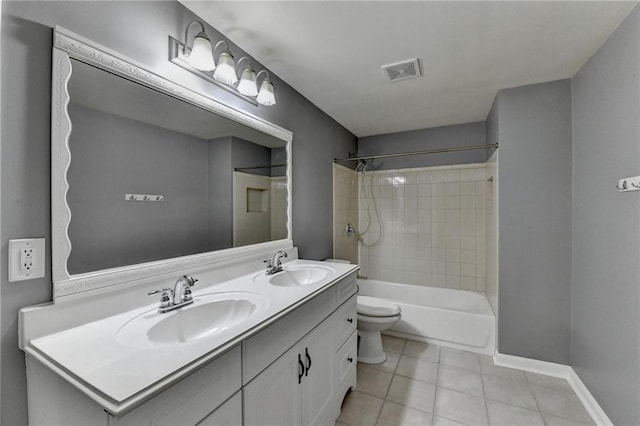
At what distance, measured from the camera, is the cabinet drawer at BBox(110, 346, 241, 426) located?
25.5 inches

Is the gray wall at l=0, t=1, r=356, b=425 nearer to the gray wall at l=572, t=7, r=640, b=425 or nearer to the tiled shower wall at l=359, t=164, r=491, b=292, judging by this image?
the gray wall at l=572, t=7, r=640, b=425

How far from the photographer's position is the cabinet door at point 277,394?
3.18ft

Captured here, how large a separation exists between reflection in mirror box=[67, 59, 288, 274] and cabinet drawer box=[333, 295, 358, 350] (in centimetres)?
72

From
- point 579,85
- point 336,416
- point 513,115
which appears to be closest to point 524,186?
point 513,115

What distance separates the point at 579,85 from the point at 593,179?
73 centimetres

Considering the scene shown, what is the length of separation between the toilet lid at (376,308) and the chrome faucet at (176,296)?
1.50 m

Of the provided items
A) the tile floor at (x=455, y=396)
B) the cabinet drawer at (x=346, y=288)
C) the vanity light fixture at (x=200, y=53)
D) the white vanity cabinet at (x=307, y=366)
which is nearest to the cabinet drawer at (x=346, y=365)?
the white vanity cabinet at (x=307, y=366)

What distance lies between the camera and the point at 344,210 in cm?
323

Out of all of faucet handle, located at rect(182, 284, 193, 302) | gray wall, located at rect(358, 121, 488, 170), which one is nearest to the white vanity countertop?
faucet handle, located at rect(182, 284, 193, 302)

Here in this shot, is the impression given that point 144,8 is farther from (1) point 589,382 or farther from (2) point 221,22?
(1) point 589,382

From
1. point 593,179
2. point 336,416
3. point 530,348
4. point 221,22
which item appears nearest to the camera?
point 221,22

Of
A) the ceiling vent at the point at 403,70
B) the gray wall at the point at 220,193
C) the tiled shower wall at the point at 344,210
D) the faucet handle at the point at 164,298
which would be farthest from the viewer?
the tiled shower wall at the point at 344,210

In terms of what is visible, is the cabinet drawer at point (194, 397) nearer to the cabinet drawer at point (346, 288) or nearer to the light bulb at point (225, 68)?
the cabinet drawer at point (346, 288)

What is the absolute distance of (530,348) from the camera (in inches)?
85.8
